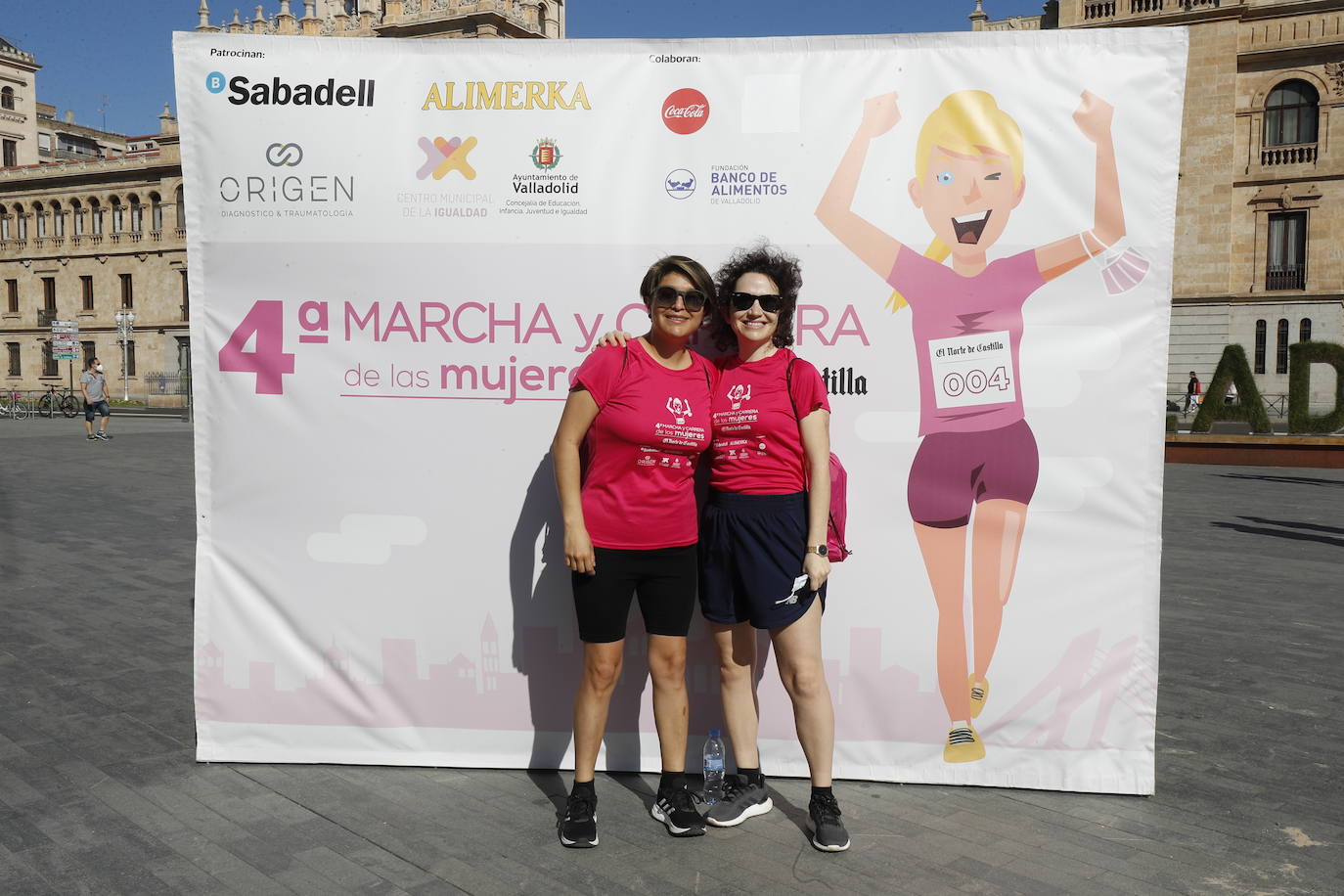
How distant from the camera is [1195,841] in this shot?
3.57 m

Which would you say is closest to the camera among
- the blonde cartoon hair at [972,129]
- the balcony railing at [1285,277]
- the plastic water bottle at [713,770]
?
the plastic water bottle at [713,770]

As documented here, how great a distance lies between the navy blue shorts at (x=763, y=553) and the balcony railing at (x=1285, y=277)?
37051 millimetres

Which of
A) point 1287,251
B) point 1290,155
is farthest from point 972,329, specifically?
point 1290,155

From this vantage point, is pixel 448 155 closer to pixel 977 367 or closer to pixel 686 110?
pixel 686 110

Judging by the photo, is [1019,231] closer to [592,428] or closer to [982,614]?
[982,614]

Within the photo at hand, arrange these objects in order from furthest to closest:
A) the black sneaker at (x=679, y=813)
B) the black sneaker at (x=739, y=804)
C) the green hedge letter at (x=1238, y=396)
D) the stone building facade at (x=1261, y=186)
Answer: the stone building facade at (x=1261, y=186)
the green hedge letter at (x=1238, y=396)
the black sneaker at (x=739, y=804)
the black sneaker at (x=679, y=813)

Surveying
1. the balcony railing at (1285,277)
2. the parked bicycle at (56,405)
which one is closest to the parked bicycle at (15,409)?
the parked bicycle at (56,405)

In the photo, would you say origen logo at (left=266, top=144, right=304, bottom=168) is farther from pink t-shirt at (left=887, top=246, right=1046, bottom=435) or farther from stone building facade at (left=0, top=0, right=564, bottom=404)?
stone building facade at (left=0, top=0, right=564, bottom=404)

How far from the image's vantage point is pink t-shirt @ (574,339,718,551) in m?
3.48

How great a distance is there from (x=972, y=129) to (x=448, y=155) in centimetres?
203

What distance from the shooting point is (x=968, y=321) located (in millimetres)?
4035

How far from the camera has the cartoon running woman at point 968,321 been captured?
3979mm

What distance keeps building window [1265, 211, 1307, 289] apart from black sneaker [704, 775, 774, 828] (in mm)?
37080

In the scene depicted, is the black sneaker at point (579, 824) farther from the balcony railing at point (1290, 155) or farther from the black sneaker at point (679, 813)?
the balcony railing at point (1290, 155)
